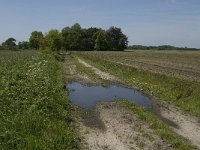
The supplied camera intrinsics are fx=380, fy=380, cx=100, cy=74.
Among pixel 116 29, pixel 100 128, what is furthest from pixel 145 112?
pixel 116 29

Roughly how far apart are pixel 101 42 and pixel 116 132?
4063 inches

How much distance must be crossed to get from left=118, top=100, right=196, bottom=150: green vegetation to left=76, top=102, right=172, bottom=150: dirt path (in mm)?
232

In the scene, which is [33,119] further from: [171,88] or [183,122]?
[171,88]

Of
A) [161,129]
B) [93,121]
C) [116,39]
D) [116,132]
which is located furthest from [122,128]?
[116,39]

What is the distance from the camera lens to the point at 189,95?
2162 centimetres

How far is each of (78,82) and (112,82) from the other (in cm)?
270

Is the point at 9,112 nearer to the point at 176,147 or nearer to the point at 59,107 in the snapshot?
the point at 59,107

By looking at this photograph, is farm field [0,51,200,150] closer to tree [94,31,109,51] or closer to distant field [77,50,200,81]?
distant field [77,50,200,81]

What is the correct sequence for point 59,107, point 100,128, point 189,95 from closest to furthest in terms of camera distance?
point 100,128 → point 59,107 → point 189,95

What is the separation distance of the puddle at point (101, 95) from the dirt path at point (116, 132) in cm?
286

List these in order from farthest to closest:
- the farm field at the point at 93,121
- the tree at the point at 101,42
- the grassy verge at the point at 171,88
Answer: the tree at the point at 101,42, the grassy verge at the point at 171,88, the farm field at the point at 93,121

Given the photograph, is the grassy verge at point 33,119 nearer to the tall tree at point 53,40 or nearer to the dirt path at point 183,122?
the dirt path at point 183,122

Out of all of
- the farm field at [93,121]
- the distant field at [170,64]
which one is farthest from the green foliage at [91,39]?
the farm field at [93,121]

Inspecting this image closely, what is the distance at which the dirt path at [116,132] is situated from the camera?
41.7ft
